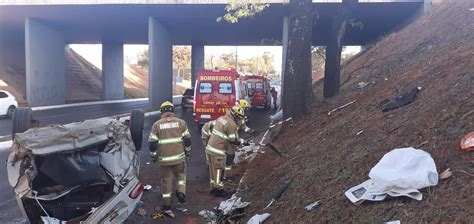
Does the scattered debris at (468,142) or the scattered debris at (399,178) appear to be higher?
the scattered debris at (468,142)

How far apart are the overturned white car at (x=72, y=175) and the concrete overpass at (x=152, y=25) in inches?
624

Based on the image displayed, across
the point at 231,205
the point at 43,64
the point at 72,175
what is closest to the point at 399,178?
the point at 231,205

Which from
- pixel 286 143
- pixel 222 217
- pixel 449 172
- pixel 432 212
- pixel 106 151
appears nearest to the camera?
pixel 432 212

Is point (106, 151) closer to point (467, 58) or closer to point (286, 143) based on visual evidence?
point (286, 143)

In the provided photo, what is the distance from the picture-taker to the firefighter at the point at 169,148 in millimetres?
6699

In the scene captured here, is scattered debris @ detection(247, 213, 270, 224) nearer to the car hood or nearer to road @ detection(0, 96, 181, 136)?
the car hood

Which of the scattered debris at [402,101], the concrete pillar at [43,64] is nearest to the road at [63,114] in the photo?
the concrete pillar at [43,64]

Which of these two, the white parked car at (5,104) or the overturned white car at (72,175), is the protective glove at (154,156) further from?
the white parked car at (5,104)

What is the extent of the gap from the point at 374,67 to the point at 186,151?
32.5 ft

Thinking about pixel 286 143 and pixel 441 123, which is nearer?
pixel 441 123

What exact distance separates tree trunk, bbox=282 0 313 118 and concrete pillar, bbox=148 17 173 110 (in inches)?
615

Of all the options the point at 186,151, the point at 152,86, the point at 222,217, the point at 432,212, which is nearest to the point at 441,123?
the point at 432,212

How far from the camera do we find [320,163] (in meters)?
6.11

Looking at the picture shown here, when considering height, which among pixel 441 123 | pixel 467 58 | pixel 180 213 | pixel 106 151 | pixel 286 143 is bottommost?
pixel 180 213
